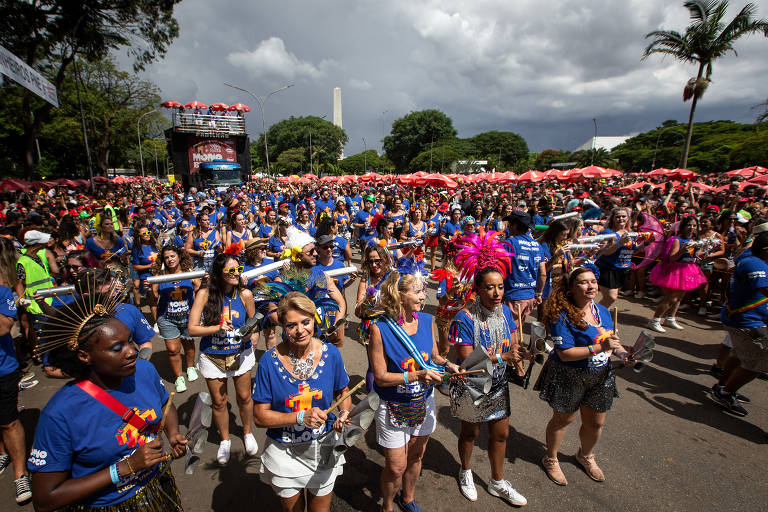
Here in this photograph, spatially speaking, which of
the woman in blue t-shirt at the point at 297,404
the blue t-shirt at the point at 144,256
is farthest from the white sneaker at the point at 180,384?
the woman in blue t-shirt at the point at 297,404

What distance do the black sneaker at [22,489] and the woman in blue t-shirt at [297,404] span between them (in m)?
2.48

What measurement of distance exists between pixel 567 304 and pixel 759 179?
1929cm

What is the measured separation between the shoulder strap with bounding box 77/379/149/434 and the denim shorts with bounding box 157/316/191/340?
3.01 meters

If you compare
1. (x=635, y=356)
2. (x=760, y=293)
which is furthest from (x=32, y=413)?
(x=760, y=293)

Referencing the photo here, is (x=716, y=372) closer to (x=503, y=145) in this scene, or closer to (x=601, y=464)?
Answer: (x=601, y=464)

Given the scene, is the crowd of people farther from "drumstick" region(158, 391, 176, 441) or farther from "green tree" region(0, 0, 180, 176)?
"green tree" region(0, 0, 180, 176)

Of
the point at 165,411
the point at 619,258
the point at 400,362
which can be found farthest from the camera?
the point at 619,258

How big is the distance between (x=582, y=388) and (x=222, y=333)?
3178 millimetres

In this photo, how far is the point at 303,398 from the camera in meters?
2.21

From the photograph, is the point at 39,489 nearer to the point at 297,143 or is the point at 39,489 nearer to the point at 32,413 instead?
the point at 32,413

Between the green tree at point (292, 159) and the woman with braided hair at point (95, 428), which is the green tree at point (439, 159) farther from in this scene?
the woman with braided hair at point (95, 428)

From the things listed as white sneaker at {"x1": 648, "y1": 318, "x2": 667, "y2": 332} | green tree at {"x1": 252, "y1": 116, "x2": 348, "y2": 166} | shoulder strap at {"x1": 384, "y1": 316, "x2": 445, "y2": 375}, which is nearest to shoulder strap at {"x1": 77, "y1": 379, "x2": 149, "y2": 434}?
shoulder strap at {"x1": 384, "y1": 316, "x2": 445, "y2": 375}

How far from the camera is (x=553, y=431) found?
3238 millimetres

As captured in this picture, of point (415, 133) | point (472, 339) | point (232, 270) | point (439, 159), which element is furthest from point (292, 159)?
point (472, 339)
